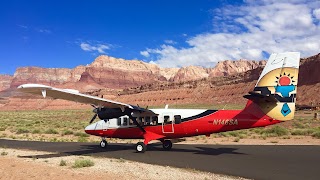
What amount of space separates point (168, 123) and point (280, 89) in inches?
280

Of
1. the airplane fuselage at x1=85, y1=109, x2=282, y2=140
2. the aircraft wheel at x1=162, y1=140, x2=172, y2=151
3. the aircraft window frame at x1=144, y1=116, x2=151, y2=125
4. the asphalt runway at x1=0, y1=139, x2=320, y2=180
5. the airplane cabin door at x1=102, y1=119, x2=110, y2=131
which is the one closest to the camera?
the asphalt runway at x1=0, y1=139, x2=320, y2=180

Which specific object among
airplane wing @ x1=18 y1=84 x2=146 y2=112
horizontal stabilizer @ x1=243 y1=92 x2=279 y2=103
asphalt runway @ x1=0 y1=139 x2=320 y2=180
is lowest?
asphalt runway @ x1=0 y1=139 x2=320 y2=180

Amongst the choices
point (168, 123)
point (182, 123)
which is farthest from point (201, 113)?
point (168, 123)

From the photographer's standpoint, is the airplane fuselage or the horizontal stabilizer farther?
the airplane fuselage

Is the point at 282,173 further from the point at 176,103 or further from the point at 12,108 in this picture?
the point at 12,108

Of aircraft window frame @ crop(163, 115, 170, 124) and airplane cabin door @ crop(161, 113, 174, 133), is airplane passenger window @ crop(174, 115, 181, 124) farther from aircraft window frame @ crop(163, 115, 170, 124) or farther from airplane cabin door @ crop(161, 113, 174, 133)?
aircraft window frame @ crop(163, 115, 170, 124)

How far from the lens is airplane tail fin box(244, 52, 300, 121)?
667 inches

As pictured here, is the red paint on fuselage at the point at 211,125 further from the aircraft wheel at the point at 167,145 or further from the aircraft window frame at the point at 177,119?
the aircraft wheel at the point at 167,145

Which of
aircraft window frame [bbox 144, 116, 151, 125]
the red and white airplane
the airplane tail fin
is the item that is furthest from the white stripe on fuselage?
the airplane tail fin

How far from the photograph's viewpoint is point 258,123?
1769cm

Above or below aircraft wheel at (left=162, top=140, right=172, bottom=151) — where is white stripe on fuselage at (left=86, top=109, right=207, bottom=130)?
above

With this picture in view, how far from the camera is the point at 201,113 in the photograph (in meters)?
19.6

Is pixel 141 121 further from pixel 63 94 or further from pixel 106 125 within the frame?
pixel 63 94

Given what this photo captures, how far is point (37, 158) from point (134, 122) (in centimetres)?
629
